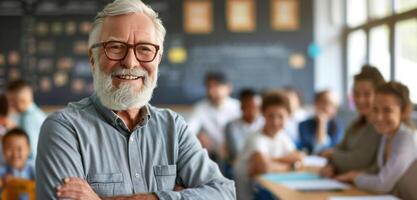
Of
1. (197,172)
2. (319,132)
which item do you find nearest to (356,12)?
(319,132)

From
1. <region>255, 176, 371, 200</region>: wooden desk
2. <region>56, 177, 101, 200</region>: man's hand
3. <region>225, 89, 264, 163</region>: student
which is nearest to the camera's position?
<region>56, 177, 101, 200</region>: man's hand

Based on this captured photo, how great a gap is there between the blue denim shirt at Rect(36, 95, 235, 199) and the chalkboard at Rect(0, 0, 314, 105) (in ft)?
19.7

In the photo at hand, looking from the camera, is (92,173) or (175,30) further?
(175,30)

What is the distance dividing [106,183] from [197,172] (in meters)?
0.32

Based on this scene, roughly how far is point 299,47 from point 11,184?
506cm

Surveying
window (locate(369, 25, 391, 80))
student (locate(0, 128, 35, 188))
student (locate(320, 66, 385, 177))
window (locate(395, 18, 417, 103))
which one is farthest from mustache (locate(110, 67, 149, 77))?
window (locate(369, 25, 391, 80))

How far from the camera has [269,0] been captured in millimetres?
8109

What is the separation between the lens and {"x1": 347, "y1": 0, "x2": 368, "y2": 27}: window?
24.9 feet

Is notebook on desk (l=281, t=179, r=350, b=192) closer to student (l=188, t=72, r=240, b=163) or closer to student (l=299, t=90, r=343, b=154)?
student (l=299, t=90, r=343, b=154)

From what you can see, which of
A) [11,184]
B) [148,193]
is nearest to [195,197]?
[148,193]

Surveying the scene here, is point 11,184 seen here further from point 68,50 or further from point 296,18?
point 296,18

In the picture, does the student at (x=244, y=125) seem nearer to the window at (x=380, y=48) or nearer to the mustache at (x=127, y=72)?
the window at (x=380, y=48)

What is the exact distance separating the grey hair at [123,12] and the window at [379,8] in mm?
5059

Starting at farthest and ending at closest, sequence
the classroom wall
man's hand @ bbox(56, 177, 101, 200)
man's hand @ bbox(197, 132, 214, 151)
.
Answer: the classroom wall
man's hand @ bbox(197, 132, 214, 151)
man's hand @ bbox(56, 177, 101, 200)
